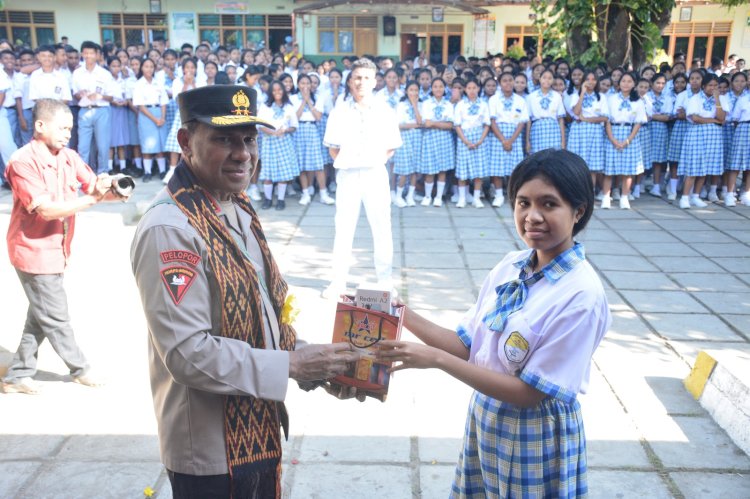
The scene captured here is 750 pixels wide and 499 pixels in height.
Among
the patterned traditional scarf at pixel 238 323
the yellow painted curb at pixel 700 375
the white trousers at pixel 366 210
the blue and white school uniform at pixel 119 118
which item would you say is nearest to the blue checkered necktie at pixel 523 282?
the patterned traditional scarf at pixel 238 323

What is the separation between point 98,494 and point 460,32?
67.7 feet

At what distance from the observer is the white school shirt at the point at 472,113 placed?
9367mm

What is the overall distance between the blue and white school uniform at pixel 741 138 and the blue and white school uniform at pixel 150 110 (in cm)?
862

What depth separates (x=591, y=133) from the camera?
9547 mm

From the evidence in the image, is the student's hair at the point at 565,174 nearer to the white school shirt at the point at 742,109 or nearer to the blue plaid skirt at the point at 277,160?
the blue plaid skirt at the point at 277,160

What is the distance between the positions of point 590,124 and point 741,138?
2.20 metres

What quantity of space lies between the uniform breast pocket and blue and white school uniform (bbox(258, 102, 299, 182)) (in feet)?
25.0

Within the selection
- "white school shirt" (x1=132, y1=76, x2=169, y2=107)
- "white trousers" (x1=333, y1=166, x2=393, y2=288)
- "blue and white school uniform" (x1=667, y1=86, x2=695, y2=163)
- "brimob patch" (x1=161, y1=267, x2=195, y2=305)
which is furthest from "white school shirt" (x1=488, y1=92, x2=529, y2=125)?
"brimob patch" (x1=161, y1=267, x2=195, y2=305)

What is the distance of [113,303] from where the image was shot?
17.9 ft

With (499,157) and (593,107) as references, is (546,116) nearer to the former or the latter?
(593,107)

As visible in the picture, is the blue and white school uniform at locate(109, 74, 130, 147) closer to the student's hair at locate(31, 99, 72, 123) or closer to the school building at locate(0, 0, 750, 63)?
the student's hair at locate(31, 99, 72, 123)

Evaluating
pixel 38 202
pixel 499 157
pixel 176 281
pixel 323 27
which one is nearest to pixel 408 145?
pixel 499 157

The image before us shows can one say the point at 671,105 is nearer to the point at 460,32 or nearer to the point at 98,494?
the point at 98,494

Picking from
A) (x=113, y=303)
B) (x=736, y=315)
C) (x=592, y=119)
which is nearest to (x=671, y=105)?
(x=592, y=119)
